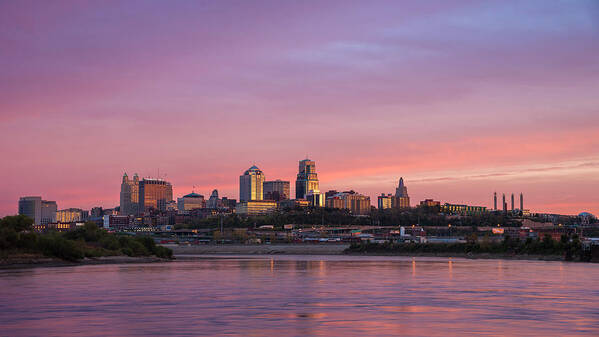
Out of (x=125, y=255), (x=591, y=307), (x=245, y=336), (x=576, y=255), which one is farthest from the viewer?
(x=125, y=255)

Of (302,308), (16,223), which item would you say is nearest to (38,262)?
(16,223)

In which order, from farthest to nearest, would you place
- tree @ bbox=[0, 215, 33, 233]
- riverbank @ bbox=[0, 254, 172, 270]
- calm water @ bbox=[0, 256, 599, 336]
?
1. tree @ bbox=[0, 215, 33, 233]
2. riverbank @ bbox=[0, 254, 172, 270]
3. calm water @ bbox=[0, 256, 599, 336]

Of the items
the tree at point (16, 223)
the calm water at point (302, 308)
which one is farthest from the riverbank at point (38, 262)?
the calm water at point (302, 308)

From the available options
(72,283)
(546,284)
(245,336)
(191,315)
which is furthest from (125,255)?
(245,336)

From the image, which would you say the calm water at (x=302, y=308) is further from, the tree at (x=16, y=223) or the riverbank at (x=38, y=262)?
the tree at (x=16, y=223)

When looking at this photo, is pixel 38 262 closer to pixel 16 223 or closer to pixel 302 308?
pixel 16 223

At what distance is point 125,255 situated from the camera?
14475 cm

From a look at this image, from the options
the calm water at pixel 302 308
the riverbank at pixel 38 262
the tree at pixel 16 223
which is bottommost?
the riverbank at pixel 38 262

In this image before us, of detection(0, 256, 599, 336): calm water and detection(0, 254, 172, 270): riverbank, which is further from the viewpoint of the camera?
detection(0, 254, 172, 270): riverbank

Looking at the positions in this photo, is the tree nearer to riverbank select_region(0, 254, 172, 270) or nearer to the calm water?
riverbank select_region(0, 254, 172, 270)

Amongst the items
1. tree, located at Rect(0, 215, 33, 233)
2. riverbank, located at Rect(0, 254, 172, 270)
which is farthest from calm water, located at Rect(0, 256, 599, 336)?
tree, located at Rect(0, 215, 33, 233)

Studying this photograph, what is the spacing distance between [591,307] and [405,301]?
38.3 ft

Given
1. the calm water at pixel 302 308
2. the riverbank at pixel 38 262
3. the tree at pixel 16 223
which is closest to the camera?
the calm water at pixel 302 308

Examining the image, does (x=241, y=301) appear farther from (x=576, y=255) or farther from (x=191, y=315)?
(x=576, y=255)
